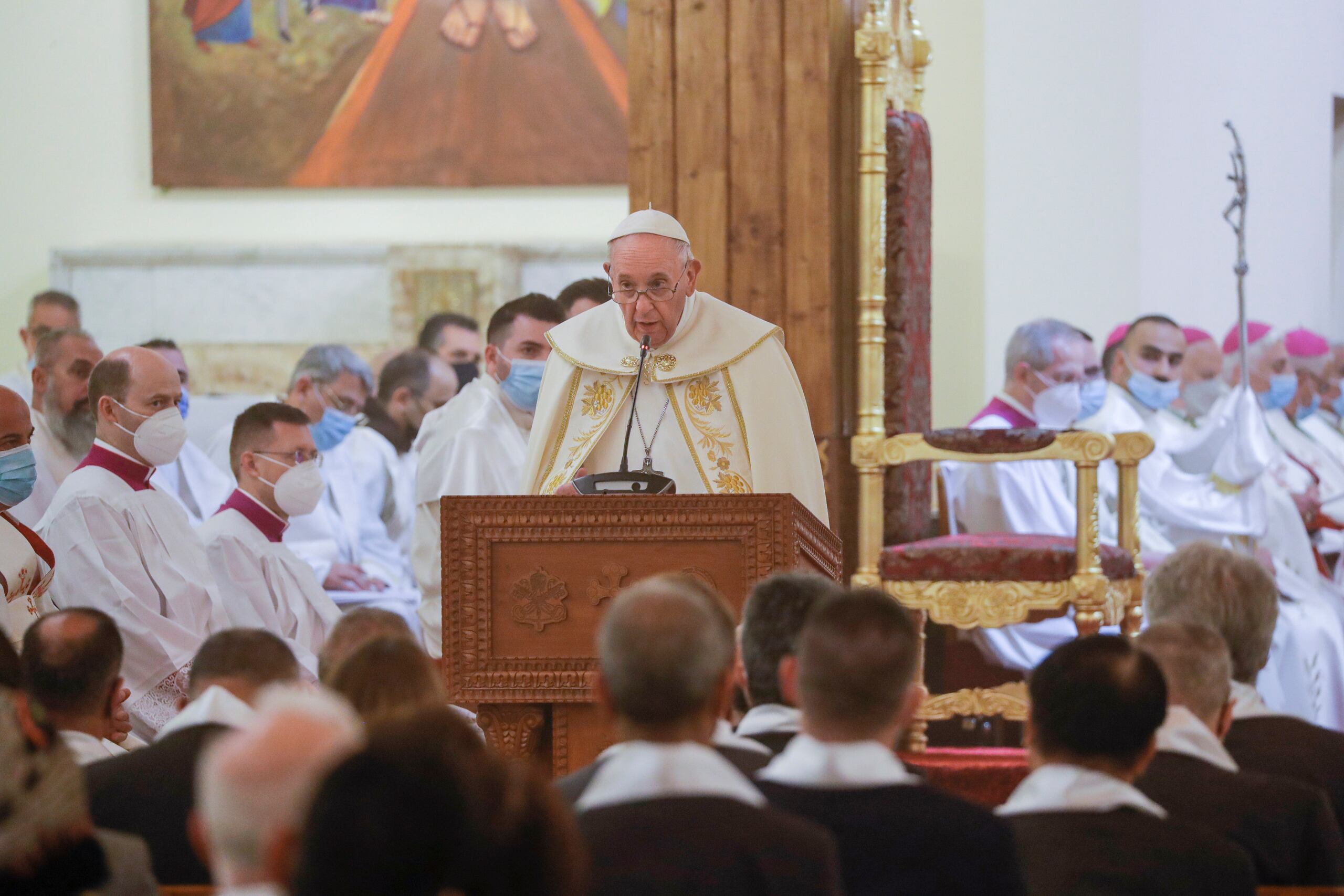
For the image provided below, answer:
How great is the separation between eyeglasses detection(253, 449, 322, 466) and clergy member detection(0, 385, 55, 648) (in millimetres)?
1099

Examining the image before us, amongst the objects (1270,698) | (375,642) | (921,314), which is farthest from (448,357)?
(375,642)

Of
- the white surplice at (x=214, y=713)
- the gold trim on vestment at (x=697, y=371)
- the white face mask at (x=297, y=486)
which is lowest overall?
the white surplice at (x=214, y=713)

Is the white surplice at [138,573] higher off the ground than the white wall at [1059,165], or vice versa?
the white wall at [1059,165]

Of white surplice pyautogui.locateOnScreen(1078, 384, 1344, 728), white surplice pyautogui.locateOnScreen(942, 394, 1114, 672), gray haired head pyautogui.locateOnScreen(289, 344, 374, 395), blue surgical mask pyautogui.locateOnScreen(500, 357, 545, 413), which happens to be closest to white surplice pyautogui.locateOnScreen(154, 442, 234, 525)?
gray haired head pyautogui.locateOnScreen(289, 344, 374, 395)

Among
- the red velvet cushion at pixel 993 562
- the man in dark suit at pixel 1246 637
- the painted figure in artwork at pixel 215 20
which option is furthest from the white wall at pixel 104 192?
the man in dark suit at pixel 1246 637

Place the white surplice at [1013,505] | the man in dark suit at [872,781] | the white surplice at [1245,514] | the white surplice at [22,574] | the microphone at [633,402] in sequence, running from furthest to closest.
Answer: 1. the white surplice at [1245,514]
2. the white surplice at [1013,505]
3. the white surplice at [22,574]
4. the microphone at [633,402]
5. the man in dark suit at [872,781]

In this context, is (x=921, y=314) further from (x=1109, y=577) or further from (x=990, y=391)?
(x=990, y=391)

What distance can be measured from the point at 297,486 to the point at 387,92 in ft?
22.5

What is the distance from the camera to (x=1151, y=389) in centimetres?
974

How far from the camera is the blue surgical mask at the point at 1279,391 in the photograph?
1106 centimetres

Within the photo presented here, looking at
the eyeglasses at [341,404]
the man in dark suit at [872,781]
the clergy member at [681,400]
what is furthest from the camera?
the eyeglasses at [341,404]

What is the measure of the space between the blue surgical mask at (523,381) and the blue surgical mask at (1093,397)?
2.79 meters

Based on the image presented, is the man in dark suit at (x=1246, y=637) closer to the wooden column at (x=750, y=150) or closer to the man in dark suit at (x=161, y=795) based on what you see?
the man in dark suit at (x=161, y=795)

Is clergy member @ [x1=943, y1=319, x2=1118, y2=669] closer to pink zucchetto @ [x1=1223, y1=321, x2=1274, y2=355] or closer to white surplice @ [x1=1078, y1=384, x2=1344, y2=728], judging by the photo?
white surplice @ [x1=1078, y1=384, x2=1344, y2=728]
